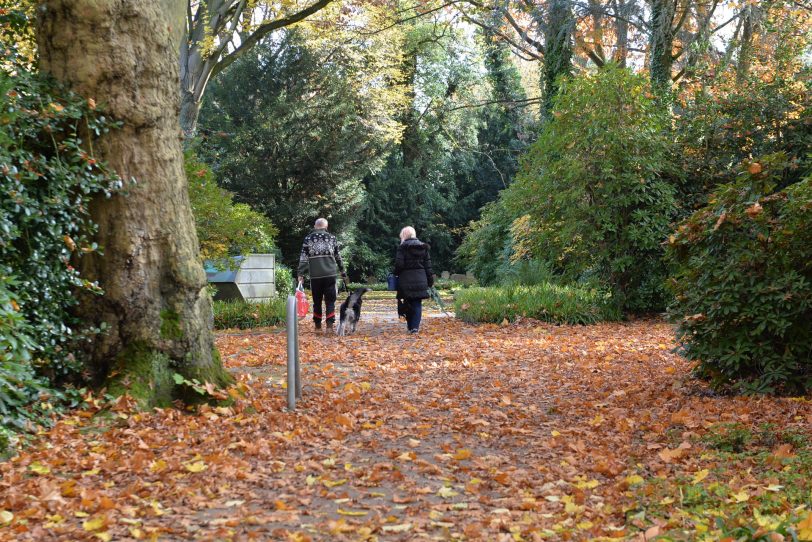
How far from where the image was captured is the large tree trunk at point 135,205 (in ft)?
18.6

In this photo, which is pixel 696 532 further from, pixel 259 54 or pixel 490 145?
pixel 490 145

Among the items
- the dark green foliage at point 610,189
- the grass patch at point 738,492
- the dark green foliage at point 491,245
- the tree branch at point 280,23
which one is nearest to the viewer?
the grass patch at point 738,492

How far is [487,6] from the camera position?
21406mm

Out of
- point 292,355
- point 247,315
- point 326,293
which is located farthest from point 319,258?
point 292,355

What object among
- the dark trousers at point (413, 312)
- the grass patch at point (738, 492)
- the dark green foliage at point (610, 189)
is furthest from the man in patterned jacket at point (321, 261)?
the grass patch at point (738, 492)

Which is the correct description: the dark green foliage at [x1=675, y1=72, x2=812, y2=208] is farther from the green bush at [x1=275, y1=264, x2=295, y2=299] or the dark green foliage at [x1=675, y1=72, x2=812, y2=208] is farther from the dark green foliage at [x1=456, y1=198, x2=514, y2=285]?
the green bush at [x1=275, y1=264, x2=295, y2=299]

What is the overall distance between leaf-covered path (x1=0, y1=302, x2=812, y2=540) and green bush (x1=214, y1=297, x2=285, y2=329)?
599 cm

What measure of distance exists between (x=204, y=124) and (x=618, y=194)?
18852 millimetres

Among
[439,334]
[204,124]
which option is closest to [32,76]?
[439,334]

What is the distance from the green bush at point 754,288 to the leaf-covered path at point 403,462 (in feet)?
1.15

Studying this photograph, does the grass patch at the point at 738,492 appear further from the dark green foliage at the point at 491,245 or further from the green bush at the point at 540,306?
the dark green foliage at the point at 491,245

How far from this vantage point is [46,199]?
525cm

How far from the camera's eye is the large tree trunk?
567 centimetres

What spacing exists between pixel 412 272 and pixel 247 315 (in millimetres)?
3492
